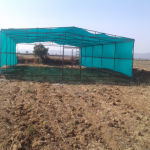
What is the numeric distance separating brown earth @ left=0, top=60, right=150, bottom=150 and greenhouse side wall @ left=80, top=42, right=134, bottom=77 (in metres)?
5.16

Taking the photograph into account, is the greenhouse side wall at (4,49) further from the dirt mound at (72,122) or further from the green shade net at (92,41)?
the dirt mound at (72,122)

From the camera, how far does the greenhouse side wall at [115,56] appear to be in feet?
35.2

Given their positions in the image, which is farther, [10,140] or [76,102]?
[76,102]

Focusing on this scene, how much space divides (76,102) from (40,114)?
159cm

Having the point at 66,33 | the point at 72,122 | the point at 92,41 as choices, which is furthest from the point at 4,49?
the point at 72,122

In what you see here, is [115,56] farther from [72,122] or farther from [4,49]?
[72,122]

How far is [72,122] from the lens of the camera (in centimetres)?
394

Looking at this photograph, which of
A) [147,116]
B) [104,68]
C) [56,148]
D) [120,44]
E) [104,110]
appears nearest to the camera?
[56,148]

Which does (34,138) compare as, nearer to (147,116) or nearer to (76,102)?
(76,102)

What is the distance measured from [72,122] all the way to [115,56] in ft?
33.6

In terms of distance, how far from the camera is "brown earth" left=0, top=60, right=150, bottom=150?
3.07 m

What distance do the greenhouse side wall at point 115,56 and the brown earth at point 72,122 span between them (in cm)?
516

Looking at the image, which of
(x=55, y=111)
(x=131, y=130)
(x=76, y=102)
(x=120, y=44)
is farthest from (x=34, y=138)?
(x=120, y=44)

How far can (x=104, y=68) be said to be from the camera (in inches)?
607
